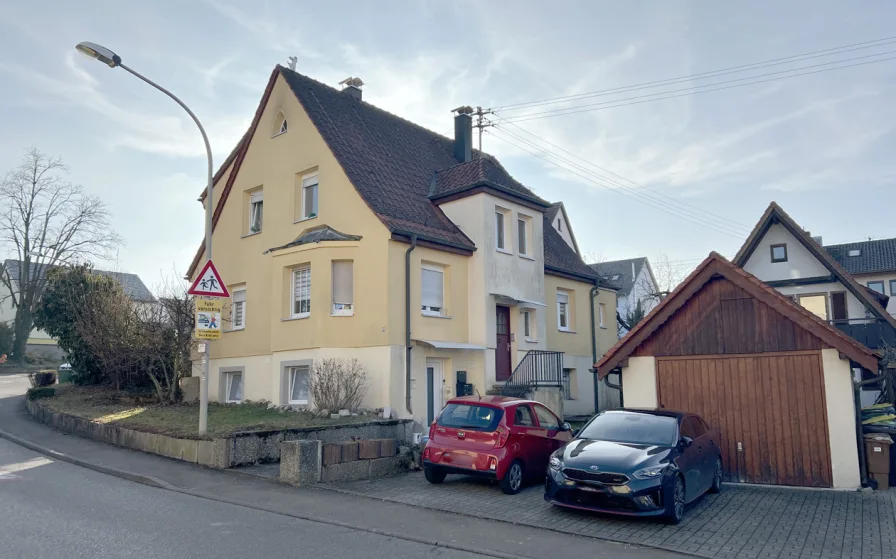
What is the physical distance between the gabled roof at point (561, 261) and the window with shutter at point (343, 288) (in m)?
8.11

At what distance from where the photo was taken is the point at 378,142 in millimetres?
22141

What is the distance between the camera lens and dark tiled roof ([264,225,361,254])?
18453 mm

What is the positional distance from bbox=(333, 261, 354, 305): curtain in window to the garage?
290 inches

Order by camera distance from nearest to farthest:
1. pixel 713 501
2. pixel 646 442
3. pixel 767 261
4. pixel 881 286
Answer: pixel 646 442, pixel 713 501, pixel 767 261, pixel 881 286

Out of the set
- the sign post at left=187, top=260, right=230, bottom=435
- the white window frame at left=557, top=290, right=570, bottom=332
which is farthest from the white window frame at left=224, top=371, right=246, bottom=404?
the white window frame at left=557, top=290, right=570, bottom=332

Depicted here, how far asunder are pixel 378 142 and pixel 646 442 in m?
14.7

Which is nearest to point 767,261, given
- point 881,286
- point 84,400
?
point 84,400

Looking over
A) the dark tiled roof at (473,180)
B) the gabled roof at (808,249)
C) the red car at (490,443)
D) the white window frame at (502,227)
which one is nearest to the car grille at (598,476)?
the red car at (490,443)

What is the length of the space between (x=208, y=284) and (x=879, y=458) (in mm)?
12763

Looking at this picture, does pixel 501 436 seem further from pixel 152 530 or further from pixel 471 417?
pixel 152 530

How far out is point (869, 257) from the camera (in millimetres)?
55281

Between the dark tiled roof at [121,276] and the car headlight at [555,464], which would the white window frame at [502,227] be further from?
the dark tiled roof at [121,276]

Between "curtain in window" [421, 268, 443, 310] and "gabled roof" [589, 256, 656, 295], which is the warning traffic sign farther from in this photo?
"gabled roof" [589, 256, 656, 295]

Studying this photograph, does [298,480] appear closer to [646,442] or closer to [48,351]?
[646,442]
